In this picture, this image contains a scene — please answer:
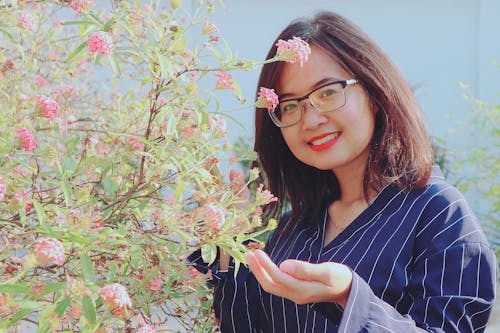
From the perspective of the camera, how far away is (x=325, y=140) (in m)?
1.68

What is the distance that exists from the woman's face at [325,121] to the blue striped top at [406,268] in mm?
125

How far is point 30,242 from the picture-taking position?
1.45 m

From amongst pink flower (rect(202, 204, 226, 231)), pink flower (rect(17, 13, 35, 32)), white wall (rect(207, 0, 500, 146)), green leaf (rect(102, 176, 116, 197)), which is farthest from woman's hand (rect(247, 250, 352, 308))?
white wall (rect(207, 0, 500, 146))

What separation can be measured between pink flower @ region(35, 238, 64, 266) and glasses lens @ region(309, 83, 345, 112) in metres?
0.67

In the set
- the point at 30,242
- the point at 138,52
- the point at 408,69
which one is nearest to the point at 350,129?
the point at 138,52

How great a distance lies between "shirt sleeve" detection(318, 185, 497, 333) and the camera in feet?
4.60

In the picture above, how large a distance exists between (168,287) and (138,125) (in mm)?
383

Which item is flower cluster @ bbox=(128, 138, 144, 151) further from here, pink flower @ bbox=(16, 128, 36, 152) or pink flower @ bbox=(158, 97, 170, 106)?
pink flower @ bbox=(16, 128, 36, 152)

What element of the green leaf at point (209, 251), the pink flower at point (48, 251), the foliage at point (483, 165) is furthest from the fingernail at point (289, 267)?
the foliage at point (483, 165)

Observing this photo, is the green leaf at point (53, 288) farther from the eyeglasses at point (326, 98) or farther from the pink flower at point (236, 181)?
the eyeglasses at point (326, 98)

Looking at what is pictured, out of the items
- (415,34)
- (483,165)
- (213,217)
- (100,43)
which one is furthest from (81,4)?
(415,34)

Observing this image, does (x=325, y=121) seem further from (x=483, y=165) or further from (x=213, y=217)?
(x=483, y=165)

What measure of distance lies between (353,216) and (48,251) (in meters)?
0.78

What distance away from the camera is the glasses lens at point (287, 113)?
171cm
